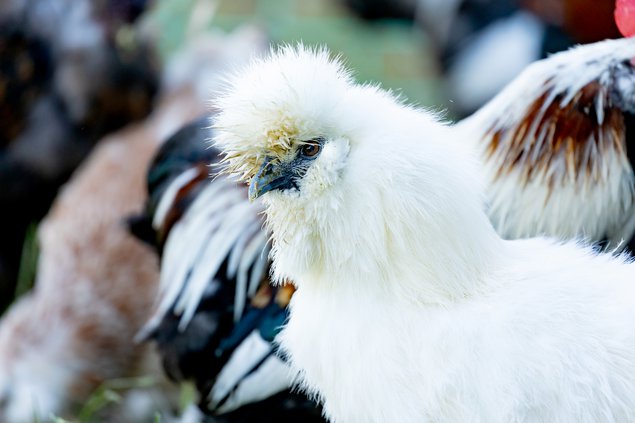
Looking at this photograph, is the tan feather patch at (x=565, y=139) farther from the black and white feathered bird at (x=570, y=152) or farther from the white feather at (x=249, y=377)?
the white feather at (x=249, y=377)

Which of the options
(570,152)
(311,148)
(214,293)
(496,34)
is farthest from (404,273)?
(496,34)

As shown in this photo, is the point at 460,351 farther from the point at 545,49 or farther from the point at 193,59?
the point at 193,59

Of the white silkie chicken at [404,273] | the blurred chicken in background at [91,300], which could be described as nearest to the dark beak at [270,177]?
the white silkie chicken at [404,273]

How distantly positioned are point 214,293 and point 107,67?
1215 mm

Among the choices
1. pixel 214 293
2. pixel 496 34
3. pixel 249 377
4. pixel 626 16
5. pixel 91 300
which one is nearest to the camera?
pixel 626 16

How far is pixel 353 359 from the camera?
1.21m

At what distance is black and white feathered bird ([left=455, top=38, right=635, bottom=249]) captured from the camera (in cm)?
150

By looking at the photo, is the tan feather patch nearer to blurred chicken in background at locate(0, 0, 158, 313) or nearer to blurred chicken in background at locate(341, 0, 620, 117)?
blurred chicken in background at locate(341, 0, 620, 117)

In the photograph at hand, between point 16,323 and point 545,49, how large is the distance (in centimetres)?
151

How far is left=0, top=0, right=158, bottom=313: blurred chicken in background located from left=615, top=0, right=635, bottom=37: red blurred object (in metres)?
1.69

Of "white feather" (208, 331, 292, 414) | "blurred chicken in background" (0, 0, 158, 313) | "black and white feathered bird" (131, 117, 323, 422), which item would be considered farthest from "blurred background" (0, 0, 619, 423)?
"white feather" (208, 331, 292, 414)

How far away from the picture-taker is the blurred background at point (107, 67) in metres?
2.63

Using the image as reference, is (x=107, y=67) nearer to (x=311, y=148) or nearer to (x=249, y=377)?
(x=249, y=377)

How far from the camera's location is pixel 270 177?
3.94 ft
